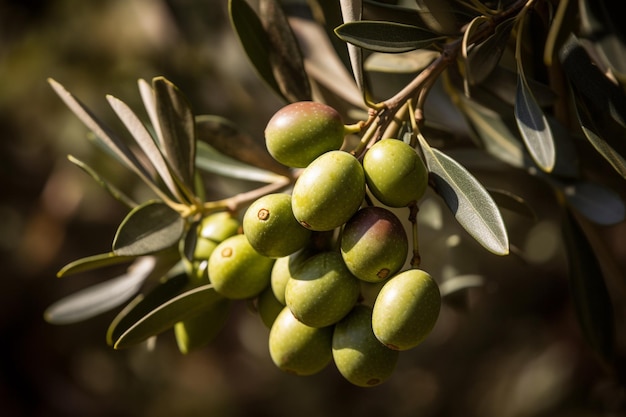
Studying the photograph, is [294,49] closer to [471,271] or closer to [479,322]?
[471,271]

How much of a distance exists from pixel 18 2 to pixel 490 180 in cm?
190

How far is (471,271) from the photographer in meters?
1.28

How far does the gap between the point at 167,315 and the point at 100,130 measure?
11.5 inches

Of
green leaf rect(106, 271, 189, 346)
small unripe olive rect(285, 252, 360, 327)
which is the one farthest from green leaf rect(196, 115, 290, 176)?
small unripe olive rect(285, 252, 360, 327)

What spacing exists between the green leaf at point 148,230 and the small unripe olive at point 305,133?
22cm

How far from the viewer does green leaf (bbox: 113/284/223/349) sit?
83cm

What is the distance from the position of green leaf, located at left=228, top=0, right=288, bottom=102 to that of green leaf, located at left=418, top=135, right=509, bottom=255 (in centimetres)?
33

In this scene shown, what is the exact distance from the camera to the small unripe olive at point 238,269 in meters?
0.85

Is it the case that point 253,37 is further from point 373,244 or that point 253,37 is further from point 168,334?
point 168,334

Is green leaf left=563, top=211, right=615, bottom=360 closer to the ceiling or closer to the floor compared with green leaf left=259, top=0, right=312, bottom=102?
closer to the floor

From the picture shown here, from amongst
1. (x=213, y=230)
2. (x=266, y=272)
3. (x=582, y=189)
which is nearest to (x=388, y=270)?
(x=266, y=272)

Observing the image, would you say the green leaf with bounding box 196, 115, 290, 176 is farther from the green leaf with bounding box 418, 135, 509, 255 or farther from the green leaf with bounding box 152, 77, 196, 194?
the green leaf with bounding box 418, 135, 509, 255

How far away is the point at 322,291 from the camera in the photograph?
2.50ft

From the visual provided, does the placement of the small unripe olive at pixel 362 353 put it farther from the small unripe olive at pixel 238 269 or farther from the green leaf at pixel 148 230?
the green leaf at pixel 148 230
